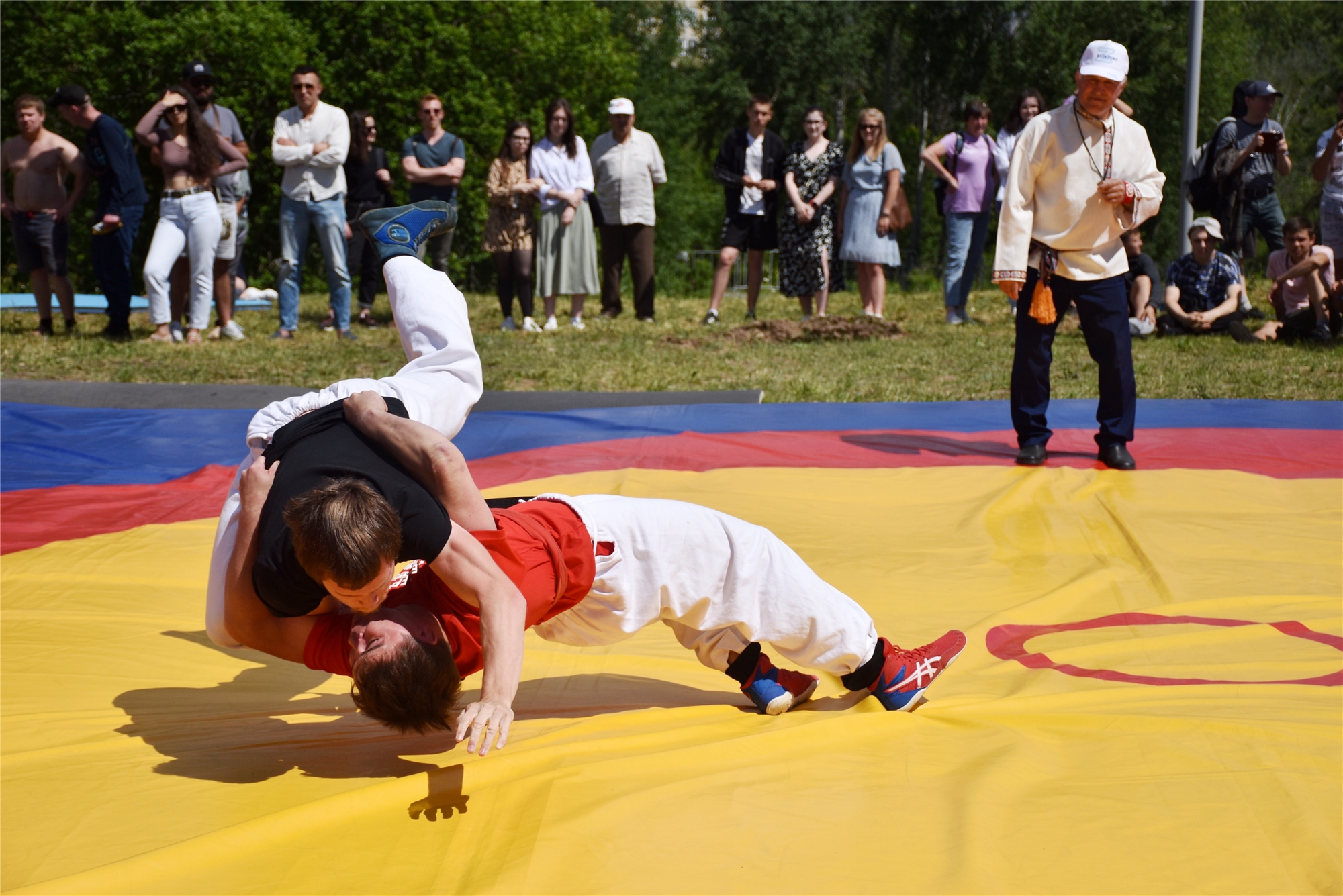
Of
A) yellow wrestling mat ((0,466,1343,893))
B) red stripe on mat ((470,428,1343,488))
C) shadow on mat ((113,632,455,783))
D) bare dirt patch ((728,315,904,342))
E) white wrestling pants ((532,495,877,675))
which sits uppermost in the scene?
bare dirt patch ((728,315,904,342))

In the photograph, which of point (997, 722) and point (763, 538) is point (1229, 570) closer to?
point (997, 722)

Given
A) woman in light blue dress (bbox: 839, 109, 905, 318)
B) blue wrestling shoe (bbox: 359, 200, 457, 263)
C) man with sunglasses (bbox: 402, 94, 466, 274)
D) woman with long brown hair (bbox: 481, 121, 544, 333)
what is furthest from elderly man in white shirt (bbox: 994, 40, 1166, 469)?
man with sunglasses (bbox: 402, 94, 466, 274)

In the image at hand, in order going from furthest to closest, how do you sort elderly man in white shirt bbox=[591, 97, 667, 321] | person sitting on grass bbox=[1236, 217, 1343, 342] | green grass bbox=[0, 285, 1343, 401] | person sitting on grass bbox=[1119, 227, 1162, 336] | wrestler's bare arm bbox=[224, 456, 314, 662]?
1. elderly man in white shirt bbox=[591, 97, 667, 321]
2. person sitting on grass bbox=[1119, 227, 1162, 336]
3. person sitting on grass bbox=[1236, 217, 1343, 342]
4. green grass bbox=[0, 285, 1343, 401]
5. wrestler's bare arm bbox=[224, 456, 314, 662]

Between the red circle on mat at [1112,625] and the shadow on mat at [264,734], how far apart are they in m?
1.31

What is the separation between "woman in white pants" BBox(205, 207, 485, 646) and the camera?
247 centimetres

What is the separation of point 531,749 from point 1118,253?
11.2 feet

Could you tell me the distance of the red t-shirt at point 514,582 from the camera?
7.18 feet

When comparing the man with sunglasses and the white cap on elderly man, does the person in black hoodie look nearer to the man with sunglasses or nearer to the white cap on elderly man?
the man with sunglasses

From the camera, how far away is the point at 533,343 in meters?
8.16

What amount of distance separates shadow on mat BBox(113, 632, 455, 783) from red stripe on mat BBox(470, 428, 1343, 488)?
1684 millimetres

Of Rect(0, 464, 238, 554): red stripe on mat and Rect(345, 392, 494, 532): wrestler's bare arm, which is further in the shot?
Rect(0, 464, 238, 554): red stripe on mat

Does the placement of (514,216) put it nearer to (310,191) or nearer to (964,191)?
(310,191)

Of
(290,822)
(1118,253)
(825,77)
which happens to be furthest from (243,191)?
(825,77)

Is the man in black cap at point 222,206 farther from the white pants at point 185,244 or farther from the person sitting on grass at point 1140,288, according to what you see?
the person sitting on grass at point 1140,288
